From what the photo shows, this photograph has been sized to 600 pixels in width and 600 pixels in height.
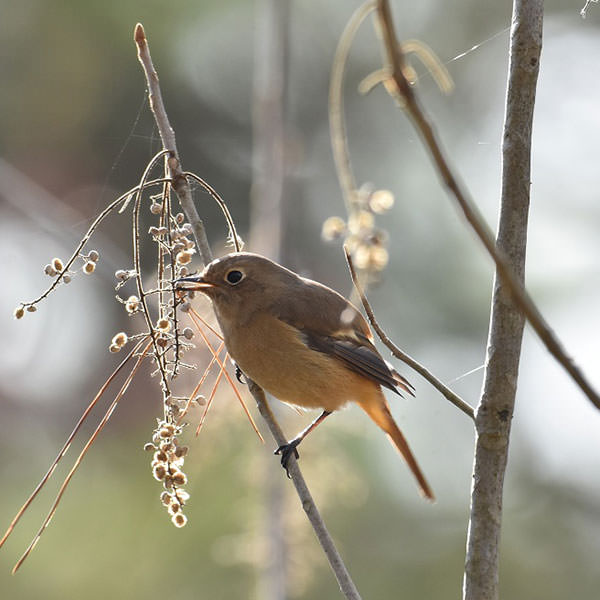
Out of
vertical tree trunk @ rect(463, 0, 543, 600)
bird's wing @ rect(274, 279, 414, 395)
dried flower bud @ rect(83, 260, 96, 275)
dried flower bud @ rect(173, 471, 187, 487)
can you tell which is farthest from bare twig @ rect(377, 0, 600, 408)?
bird's wing @ rect(274, 279, 414, 395)

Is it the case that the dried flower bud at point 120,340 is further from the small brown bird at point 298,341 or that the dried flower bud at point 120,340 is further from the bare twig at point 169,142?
the small brown bird at point 298,341

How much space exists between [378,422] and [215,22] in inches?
217

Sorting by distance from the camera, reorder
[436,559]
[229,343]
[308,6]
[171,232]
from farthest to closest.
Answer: [308,6]
[436,559]
[229,343]
[171,232]

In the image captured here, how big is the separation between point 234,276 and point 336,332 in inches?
20.7

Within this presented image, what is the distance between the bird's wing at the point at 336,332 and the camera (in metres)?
3.65

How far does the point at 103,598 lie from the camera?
5613 mm

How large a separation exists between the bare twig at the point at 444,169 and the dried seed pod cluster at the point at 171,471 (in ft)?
3.36

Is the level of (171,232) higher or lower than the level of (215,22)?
lower

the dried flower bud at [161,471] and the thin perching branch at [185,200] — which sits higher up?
the thin perching branch at [185,200]

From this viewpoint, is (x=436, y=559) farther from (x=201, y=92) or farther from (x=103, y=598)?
(x=201, y=92)

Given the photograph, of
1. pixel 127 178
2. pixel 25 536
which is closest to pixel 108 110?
pixel 127 178

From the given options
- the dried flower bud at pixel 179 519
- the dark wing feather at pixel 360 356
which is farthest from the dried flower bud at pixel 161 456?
the dark wing feather at pixel 360 356

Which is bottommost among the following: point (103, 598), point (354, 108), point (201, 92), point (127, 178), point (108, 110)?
point (103, 598)

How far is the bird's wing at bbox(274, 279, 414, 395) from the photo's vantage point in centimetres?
365
